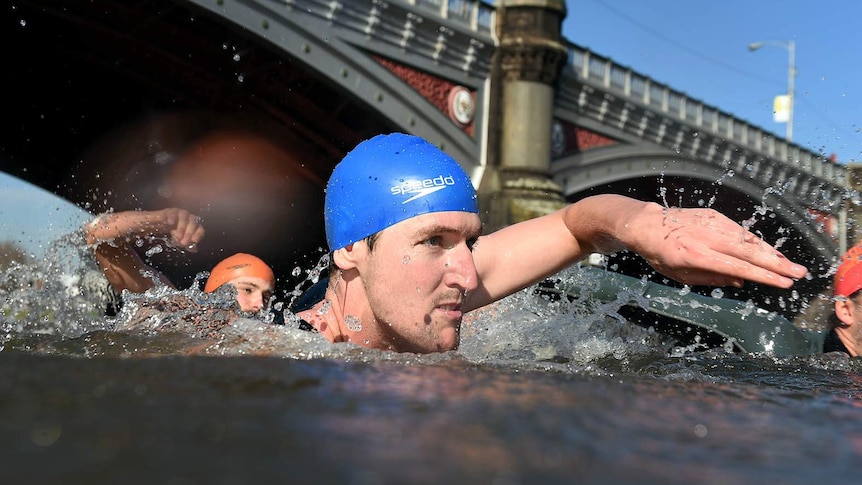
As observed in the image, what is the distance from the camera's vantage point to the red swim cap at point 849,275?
379 centimetres

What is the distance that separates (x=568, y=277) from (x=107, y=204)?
Result: 15.8m

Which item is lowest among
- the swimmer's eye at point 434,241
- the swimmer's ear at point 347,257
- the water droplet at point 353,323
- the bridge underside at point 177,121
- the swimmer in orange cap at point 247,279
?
the water droplet at point 353,323

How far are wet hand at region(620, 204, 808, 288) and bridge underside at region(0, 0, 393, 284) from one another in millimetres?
11440

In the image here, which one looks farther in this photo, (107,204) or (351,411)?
(107,204)

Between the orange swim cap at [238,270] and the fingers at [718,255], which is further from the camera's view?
the orange swim cap at [238,270]

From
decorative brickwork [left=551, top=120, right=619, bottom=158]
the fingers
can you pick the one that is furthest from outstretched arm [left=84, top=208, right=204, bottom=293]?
decorative brickwork [left=551, top=120, right=619, bottom=158]

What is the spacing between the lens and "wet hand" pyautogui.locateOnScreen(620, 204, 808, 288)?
183 centimetres

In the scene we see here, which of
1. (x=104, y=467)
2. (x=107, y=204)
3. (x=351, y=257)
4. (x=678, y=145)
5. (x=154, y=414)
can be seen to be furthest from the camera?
(x=678, y=145)

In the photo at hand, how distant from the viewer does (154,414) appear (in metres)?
0.90

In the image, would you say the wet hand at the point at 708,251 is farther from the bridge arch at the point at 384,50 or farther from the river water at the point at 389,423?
the bridge arch at the point at 384,50

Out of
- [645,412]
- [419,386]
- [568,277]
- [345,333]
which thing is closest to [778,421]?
[645,412]

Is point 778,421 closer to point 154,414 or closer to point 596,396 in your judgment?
point 596,396

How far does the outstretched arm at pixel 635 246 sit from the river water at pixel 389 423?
0.85 ft

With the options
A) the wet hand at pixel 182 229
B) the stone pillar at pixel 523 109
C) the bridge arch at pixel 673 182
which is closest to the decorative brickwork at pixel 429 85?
the stone pillar at pixel 523 109
